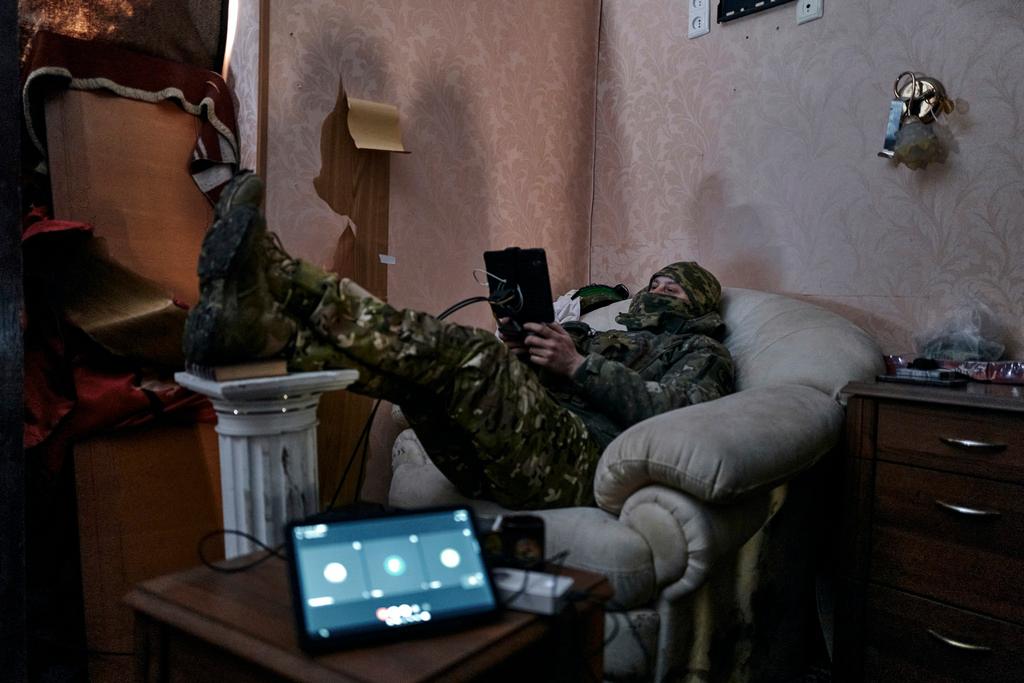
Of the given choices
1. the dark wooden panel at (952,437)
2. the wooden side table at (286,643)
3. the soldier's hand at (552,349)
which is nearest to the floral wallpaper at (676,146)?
the dark wooden panel at (952,437)

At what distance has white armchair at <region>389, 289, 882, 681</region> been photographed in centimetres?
112

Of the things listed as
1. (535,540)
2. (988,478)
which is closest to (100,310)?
(535,540)

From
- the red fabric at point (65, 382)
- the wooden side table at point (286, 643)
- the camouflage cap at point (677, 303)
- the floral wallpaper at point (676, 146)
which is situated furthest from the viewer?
the camouflage cap at point (677, 303)

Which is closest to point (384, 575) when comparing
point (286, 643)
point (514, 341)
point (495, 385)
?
point (286, 643)

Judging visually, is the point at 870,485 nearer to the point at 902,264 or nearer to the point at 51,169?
the point at 902,264

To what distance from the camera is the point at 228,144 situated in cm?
185

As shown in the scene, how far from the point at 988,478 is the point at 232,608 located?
1.21m

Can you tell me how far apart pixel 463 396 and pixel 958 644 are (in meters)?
0.97

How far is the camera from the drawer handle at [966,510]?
1210 mm

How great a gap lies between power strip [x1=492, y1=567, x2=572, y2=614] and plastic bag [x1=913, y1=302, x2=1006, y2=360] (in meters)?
1.24

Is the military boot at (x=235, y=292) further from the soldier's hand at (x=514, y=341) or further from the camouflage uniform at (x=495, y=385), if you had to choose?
the soldier's hand at (x=514, y=341)

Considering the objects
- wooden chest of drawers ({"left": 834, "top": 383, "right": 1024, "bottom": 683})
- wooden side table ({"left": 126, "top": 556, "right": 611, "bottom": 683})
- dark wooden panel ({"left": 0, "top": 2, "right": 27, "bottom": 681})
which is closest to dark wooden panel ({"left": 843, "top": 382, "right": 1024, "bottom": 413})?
wooden chest of drawers ({"left": 834, "top": 383, "right": 1024, "bottom": 683})

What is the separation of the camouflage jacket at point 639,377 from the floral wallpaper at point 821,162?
0.47 meters

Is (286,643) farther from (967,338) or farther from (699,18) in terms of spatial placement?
(699,18)
